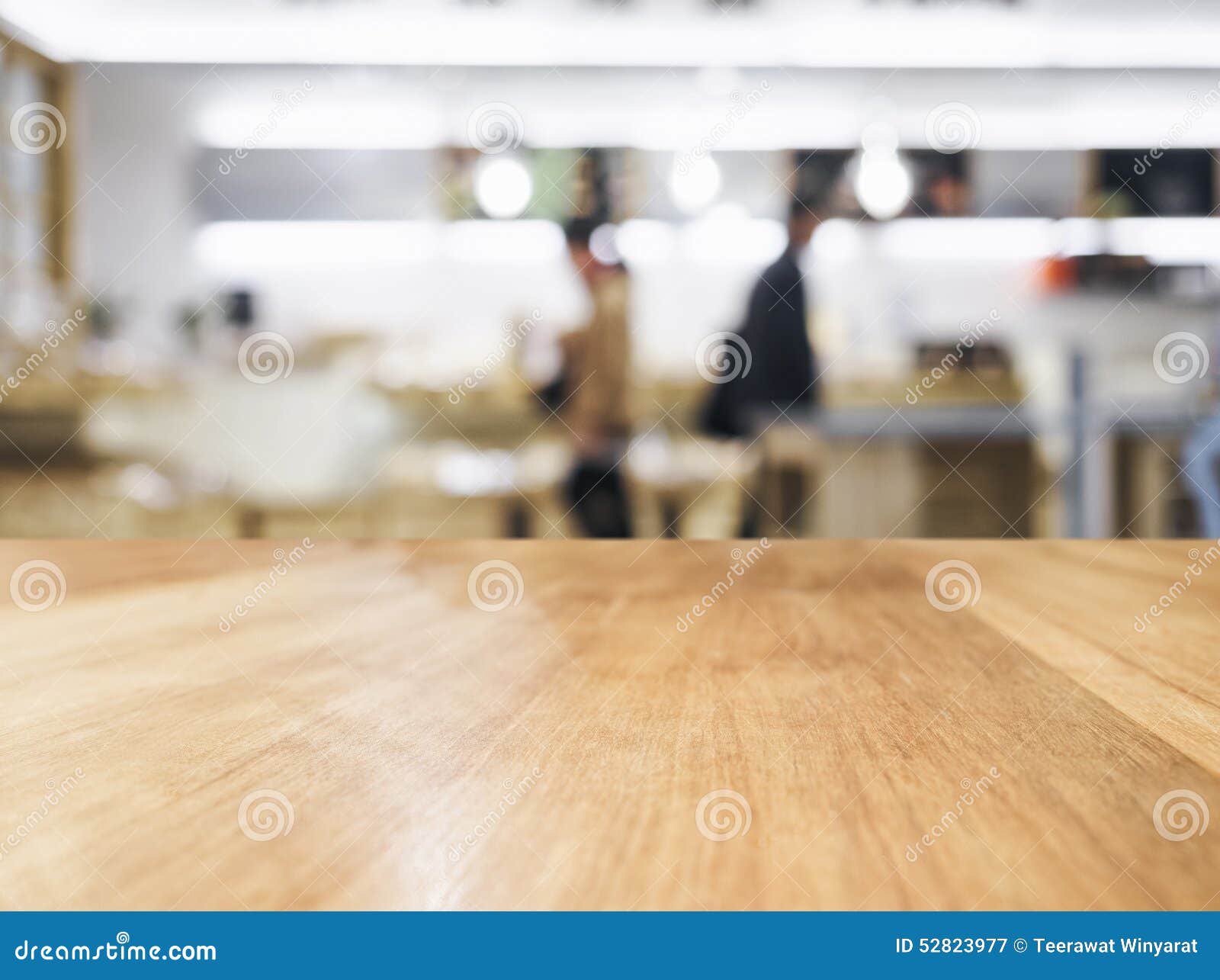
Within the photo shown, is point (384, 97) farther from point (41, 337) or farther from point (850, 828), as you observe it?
point (850, 828)

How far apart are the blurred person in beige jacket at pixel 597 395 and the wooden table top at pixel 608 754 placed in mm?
1869

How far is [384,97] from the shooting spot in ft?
16.2

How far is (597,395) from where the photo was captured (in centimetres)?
253

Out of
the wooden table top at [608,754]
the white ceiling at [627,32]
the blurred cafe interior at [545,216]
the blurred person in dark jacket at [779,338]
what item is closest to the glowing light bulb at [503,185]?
the blurred cafe interior at [545,216]

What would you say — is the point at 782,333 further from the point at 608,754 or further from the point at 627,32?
the point at 627,32

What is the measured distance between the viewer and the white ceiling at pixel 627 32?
4.52m

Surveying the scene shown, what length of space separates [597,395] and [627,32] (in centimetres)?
→ 298

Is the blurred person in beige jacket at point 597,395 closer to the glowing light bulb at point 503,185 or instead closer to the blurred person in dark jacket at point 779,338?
the blurred person in dark jacket at point 779,338

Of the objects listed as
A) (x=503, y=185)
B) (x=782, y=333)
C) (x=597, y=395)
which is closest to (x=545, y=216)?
(x=503, y=185)

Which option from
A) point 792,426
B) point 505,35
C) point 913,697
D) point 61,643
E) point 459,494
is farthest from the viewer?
point 505,35

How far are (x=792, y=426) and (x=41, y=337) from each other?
3.30m

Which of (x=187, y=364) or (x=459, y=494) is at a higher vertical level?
(x=187, y=364)

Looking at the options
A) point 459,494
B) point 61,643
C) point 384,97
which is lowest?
point 459,494

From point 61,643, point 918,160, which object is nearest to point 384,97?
point 918,160
